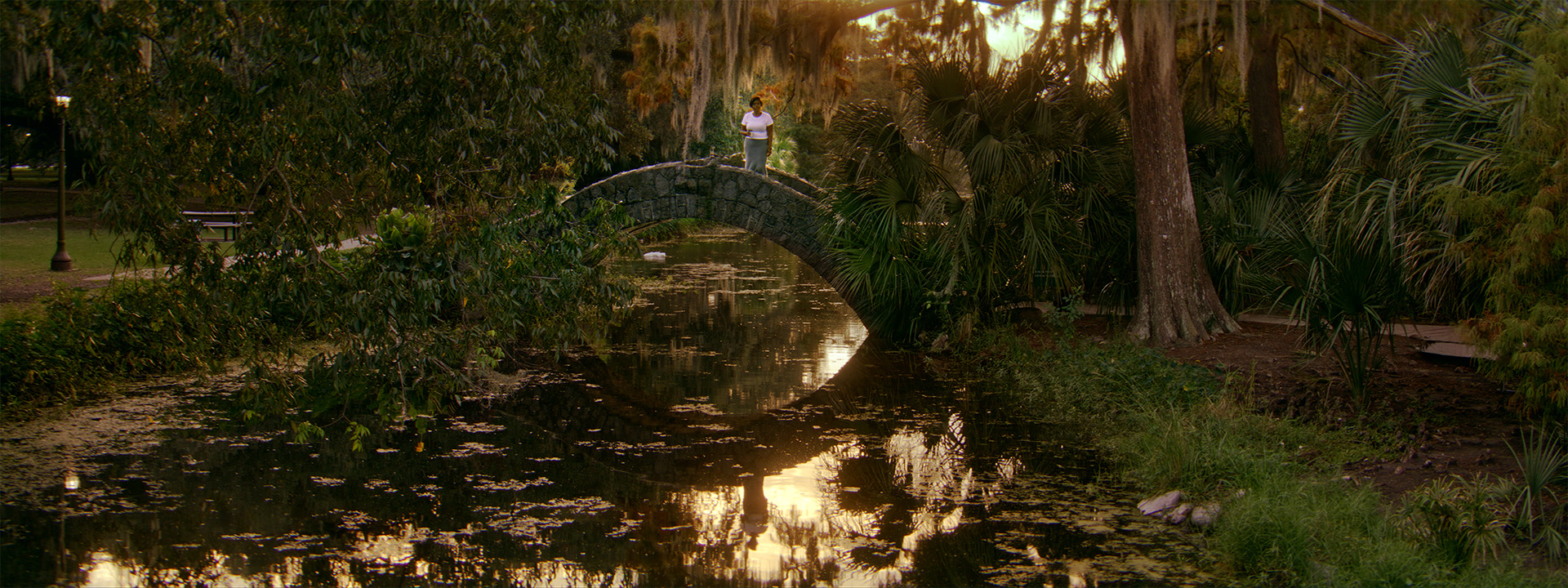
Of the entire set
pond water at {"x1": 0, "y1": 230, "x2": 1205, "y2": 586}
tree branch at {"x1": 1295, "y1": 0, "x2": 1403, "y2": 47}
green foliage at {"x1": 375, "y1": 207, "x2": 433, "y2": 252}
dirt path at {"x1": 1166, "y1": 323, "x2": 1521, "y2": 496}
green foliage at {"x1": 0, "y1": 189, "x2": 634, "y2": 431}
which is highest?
tree branch at {"x1": 1295, "y1": 0, "x2": 1403, "y2": 47}

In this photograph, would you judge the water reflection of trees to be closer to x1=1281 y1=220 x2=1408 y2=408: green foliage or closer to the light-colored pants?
the light-colored pants

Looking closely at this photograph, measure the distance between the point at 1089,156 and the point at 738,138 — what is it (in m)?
22.4

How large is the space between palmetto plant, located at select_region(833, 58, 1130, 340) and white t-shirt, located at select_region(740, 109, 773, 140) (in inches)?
72.0

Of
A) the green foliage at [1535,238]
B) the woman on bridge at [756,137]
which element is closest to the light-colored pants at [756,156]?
the woman on bridge at [756,137]

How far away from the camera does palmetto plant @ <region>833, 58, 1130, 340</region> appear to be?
11.1 meters

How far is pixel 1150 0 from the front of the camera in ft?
30.3

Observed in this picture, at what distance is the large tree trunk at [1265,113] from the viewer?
11.6 metres

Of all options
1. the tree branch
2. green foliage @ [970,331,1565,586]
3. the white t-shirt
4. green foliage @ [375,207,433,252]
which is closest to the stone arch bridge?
the white t-shirt

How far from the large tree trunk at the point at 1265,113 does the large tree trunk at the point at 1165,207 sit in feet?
6.24

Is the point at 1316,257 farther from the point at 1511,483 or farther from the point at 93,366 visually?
the point at 93,366

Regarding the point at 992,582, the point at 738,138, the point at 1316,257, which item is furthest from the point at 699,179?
the point at 738,138

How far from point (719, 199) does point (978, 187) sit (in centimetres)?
367

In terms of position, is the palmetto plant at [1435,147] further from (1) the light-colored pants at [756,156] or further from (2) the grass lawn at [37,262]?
(2) the grass lawn at [37,262]

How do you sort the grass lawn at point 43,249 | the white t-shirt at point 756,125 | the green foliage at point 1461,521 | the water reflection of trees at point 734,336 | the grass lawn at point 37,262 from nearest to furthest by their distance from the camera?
1. the green foliage at point 1461,521
2. the grass lawn at point 37,262
3. the water reflection of trees at point 734,336
4. the grass lawn at point 43,249
5. the white t-shirt at point 756,125
